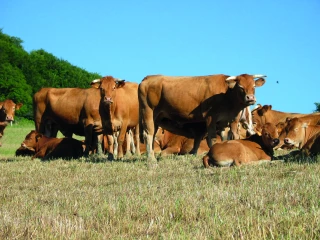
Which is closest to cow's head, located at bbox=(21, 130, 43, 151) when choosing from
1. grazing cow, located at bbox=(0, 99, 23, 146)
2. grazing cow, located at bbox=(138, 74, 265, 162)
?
grazing cow, located at bbox=(138, 74, 265, 162)

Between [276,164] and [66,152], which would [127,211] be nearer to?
[276,164]

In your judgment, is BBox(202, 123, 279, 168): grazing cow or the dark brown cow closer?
BBox(202, 123, 279, 168): grazing cow

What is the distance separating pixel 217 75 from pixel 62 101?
692 centimetres

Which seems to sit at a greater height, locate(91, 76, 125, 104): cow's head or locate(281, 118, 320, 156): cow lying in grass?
locate(91, 76, 125, 104): cow's head

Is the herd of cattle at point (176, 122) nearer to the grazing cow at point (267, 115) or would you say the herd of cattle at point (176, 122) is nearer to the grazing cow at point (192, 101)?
the grazing cow at point (192, 101)

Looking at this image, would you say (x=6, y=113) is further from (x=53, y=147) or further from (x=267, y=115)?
(x=267, y=115)

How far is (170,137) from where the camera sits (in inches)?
717

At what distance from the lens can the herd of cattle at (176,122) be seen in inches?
446

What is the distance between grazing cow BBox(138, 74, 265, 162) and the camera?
531 inches

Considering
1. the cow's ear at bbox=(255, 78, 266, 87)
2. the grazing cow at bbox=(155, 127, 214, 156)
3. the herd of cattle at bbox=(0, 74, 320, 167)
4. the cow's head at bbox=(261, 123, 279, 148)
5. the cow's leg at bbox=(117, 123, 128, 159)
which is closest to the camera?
the cow's head at bbox=(261, 123, 279, 148)

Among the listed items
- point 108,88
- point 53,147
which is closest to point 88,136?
point 53,147

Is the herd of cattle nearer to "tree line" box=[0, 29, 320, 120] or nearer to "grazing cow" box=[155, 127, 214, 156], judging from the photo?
"grazing cow" box=[155, 127, 214, 156]

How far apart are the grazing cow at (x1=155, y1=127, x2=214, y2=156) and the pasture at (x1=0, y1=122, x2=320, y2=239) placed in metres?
6.51

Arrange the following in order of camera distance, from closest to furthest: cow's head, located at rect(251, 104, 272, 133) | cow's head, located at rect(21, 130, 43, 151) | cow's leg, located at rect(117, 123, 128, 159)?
cow's leg, located at rect(117, 123, 128, 159), cow's head, located at rect(21, 130, 43, 151), cow's head, located at rect(251, 104, 272, 133)
